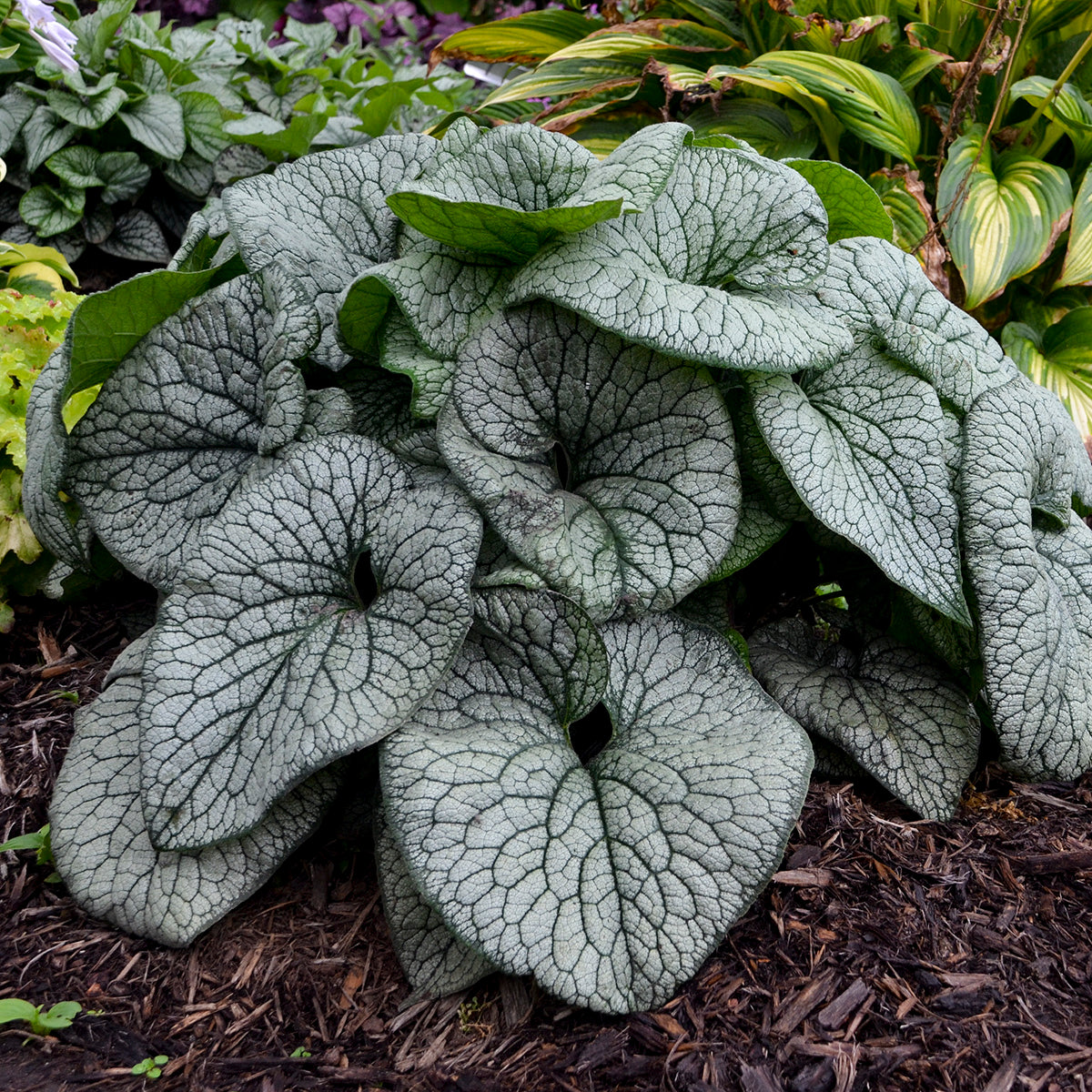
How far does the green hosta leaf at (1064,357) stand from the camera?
12.1 ft

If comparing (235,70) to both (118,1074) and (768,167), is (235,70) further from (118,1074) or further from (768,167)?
(118,1074)

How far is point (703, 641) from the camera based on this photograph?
2.15 metres

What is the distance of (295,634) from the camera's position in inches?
76.8

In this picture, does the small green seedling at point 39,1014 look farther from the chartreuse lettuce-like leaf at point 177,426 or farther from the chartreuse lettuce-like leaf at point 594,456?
the chartreuse lettuce-like leaf at point 594,456

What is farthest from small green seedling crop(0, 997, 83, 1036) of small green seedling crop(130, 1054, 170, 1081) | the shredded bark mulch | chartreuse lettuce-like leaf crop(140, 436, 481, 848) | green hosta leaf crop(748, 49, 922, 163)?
green hosta leaf crop(748, 49, 922, 163)

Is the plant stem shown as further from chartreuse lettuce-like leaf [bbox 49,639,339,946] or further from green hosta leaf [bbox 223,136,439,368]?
chartreuse lettuce-like leaf [bbox 49,639,339,946]

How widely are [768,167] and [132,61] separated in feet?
11.4

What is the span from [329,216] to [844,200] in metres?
1.28

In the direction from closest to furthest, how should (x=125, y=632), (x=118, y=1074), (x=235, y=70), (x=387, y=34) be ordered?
(x=118, y=1074) < (x=125, y=632) < (x=235, y=70) < (x=387, y=34)

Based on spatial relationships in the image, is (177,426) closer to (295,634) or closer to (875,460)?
(295,634)

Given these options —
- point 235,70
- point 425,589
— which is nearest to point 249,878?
point 425,589

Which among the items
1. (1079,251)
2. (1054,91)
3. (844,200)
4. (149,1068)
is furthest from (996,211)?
(149,1068)

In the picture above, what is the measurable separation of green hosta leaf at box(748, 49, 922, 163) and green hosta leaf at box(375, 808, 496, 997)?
3135 millimetres

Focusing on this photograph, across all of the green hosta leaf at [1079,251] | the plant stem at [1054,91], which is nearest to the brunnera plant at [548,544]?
the green hosta leaf at [1079,251]
